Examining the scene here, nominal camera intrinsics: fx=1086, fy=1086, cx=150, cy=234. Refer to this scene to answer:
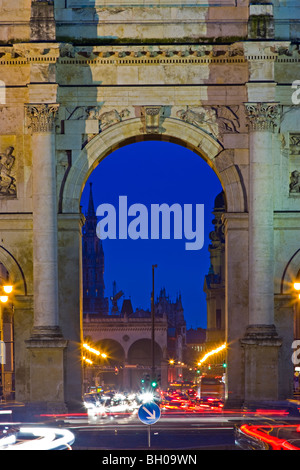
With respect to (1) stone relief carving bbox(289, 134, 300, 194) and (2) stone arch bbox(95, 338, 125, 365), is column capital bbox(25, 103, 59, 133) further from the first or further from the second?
(2) stone arch bbox(95, 338, 125, 365)

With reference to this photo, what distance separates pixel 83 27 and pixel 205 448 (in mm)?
23119

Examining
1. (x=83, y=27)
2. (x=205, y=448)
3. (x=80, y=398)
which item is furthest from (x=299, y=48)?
(x=205, y=448)

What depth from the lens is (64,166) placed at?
47906mm

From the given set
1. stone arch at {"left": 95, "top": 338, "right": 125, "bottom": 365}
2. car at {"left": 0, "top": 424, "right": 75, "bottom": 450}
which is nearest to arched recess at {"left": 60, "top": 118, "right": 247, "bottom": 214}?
car at {"left": 0, "top": 424, "right": 75, "bottom": 450}

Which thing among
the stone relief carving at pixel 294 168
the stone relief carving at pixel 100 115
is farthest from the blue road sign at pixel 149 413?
the stone relief carving at pixel 100 115

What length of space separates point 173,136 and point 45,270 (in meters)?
8.30

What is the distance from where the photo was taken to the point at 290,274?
4766 cm

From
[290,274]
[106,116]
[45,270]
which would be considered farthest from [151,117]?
[290,274]

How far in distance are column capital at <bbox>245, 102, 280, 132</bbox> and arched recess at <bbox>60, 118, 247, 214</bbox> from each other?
5.78ft

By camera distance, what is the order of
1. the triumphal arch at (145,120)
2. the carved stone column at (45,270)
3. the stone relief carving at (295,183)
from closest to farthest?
the carved stone column at (45,270), the triumphal arch at (145,120), the stone relief carving at (295,183)

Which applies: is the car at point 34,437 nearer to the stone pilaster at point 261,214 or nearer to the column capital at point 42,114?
the stone pilaster at point 261,214

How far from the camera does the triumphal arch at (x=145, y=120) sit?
46.9 metres

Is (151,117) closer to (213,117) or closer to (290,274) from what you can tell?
(213,117)
